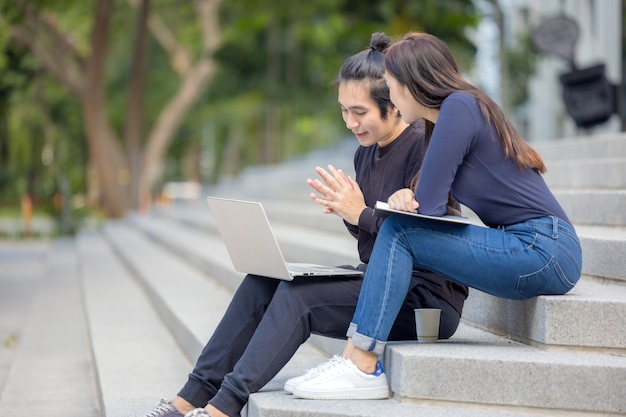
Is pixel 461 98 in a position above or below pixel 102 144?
below

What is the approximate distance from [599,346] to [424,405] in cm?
66

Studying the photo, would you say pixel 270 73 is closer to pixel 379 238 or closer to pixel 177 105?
pixel 177 105

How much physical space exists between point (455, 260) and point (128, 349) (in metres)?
3.13

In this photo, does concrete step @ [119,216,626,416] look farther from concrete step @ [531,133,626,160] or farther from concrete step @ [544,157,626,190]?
concrete step @ [531,133,626,160]

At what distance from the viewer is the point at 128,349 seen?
20.2 ft

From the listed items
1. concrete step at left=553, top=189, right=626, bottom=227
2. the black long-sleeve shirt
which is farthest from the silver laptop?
concrete step at left=553, top=189, right=626, bottom=227

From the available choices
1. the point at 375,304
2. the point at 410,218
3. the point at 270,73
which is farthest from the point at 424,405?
the point at 270,73

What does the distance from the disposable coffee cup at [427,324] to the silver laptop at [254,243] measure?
281 mm

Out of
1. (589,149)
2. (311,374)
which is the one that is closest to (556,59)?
(589,149)

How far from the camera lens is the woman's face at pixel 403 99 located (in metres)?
3.61

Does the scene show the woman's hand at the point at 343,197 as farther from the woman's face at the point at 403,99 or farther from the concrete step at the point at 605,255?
the concrete step at the point at 605,255

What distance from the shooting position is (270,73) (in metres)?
21.2

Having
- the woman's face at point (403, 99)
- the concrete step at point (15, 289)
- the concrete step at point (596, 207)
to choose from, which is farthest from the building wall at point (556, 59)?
the woman's face at point (403, 99)

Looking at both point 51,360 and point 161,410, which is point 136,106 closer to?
point 51,360
